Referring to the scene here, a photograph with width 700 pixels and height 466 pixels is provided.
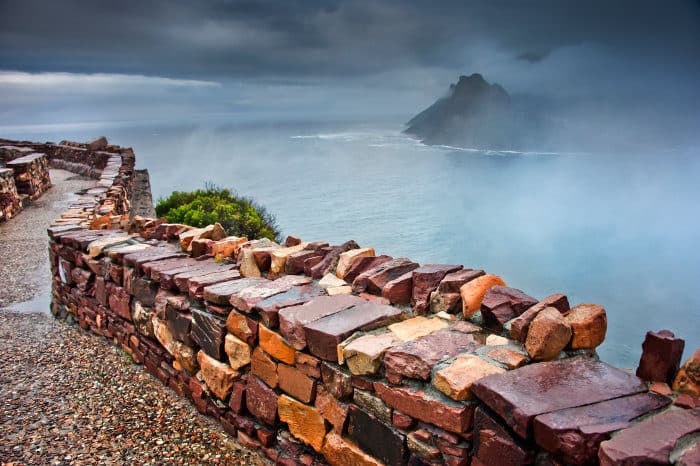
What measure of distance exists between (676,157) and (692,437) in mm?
59392

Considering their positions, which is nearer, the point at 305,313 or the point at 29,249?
the point at 305,313

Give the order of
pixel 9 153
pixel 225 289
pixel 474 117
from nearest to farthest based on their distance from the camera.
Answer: pixel 225 289, pixel 9 153, pixel 474 117

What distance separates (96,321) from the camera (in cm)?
603

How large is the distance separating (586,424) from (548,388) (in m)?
0.29

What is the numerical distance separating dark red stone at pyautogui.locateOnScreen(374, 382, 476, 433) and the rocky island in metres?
56.0

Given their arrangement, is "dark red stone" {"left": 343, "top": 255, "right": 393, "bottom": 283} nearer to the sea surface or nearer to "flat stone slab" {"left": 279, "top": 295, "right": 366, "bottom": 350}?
"flat stone slab" {"left": 279, "top": 295, "right": 366, "bottom": 350}

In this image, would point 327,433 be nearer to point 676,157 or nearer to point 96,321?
point 96,321

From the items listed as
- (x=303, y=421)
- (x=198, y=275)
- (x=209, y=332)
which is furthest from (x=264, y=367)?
(x=198, y=275)

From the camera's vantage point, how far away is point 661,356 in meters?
2.25

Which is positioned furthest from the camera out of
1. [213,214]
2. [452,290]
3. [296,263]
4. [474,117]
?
[474,117]

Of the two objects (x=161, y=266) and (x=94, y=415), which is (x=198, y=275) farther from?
(x=94, y=415)

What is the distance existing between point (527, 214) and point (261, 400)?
63.6m

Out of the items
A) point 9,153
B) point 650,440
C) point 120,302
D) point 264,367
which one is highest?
point 9,153

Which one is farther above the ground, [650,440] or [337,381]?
[650,440]
